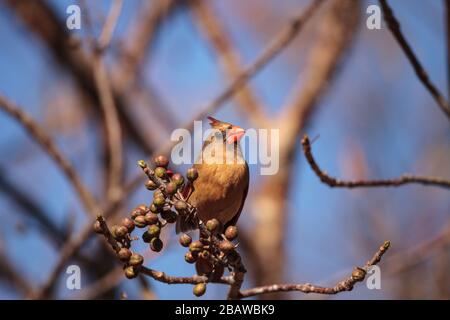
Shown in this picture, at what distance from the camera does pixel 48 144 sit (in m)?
3.69

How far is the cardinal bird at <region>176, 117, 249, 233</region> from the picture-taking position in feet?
7.64

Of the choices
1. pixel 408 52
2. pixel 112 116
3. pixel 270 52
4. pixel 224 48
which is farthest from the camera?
pixel 224 48

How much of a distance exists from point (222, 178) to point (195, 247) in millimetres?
643

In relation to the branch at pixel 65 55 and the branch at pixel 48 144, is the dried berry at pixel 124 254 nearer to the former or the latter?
the branch at pixel 48 144

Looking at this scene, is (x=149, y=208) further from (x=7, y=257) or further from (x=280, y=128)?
(x=280, y=128)

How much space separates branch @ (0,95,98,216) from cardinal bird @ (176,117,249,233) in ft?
4.15

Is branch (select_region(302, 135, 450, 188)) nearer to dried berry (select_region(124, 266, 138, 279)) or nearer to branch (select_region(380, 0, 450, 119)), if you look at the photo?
branch (select_region(380, 0, 450, 119))

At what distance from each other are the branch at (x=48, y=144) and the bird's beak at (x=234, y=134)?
53.0 inches

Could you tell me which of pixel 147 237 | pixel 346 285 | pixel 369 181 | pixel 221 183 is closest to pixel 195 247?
pixel 147 237

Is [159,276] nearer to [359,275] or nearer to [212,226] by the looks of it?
[212,226]

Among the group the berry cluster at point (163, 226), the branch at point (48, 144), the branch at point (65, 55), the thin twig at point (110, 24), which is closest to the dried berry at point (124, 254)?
the berry cluster at point (163, 226)

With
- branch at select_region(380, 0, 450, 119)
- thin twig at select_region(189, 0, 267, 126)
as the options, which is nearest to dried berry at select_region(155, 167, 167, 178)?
branch at select_region(380, 0, 450, 119)

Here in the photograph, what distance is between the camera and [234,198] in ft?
7.82

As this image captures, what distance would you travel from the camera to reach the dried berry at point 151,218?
1.73m
